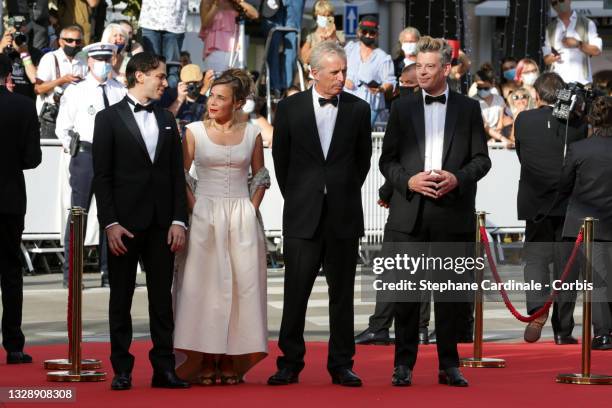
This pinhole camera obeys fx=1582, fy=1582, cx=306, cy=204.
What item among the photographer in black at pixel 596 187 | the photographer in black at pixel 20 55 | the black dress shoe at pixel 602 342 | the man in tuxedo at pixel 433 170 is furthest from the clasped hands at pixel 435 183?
the photographer in black at pixel 20 55

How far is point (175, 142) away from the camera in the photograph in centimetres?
1002

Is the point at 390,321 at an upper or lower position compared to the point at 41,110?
lower

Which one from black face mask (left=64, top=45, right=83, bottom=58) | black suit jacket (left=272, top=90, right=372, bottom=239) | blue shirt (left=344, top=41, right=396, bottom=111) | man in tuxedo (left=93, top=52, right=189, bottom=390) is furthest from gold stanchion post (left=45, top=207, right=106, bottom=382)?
blue shirt (left=344, top=41, right=396, bottom=111)

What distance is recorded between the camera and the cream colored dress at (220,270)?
1020 cm

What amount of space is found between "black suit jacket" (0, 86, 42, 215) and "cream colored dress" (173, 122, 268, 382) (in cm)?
170

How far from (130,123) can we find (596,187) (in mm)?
4684

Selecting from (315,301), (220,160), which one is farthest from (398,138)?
(315,301)

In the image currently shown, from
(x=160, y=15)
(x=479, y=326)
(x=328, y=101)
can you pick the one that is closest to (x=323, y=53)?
(x=328, y=101)

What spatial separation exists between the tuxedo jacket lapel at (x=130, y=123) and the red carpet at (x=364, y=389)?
1532 mm

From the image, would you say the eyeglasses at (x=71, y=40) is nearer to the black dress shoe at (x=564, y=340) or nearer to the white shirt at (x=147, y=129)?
the black dress shoe at (x=564, y=340)

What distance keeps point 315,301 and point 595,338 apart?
4070 mm

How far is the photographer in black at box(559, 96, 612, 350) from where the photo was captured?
1300 centimetres

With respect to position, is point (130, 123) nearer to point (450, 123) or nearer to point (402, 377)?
point (450, 123)

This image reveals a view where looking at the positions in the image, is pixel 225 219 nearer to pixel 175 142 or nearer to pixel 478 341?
pixel 175 142
